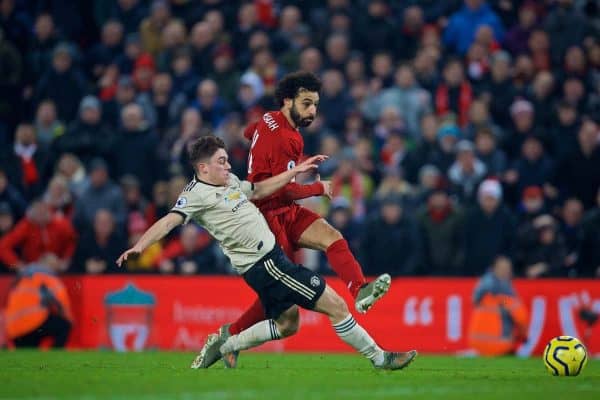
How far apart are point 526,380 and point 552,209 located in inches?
290

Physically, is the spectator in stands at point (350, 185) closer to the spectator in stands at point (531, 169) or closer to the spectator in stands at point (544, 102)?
the spectator in stands at point (531, 169)

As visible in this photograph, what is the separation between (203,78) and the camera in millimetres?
20703

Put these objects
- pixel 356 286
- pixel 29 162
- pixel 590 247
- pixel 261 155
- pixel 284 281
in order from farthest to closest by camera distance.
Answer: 1. pixel 29 162
2. pixel 590 247
3. pixel 261 155
4. pixel 356 286
5. pixel 284 281

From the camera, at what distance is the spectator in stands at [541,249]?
53.8ft

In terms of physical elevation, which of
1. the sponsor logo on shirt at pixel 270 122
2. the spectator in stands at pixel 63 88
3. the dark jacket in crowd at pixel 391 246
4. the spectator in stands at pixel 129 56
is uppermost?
the spectator in stands at pixel 129 56

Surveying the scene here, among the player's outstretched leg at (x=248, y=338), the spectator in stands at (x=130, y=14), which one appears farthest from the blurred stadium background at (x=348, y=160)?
the player's outstretched leg at (x=248, y=338)

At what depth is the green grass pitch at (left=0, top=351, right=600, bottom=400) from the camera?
28.2 ft

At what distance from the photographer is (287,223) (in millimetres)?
11219

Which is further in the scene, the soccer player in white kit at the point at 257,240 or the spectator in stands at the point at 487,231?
the spectator in stands at the point at 487,231

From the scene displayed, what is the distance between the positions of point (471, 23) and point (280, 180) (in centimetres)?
1033

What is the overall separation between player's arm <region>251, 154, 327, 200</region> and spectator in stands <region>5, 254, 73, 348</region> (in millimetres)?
7272

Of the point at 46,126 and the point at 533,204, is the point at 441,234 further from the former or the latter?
the point at 46,126

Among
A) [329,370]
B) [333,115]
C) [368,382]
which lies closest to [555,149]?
[333,115]

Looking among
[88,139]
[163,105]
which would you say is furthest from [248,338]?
[163,105]
